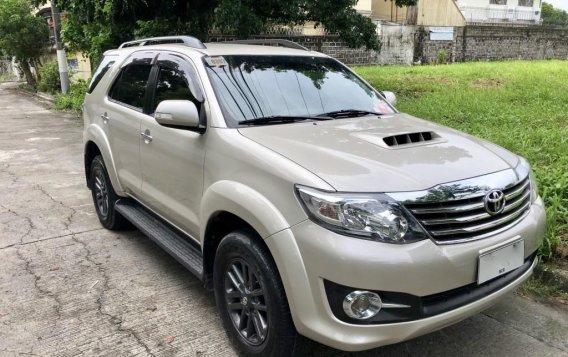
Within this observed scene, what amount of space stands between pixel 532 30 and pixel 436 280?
2713 cm

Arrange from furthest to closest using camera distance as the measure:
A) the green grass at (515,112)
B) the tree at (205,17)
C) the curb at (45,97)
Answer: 1. the curb at (45,97)
2. the tree at (205,17)
3. the green grass at (515,112)

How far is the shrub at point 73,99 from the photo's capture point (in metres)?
15.4

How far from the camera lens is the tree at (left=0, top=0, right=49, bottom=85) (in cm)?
2084

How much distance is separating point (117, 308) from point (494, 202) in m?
2.59

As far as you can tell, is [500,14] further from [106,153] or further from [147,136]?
[147,136]

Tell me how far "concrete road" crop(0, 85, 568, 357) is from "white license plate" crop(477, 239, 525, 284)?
2.23 feet

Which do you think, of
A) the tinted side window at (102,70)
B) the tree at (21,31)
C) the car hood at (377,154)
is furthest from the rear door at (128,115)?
the tree at (21,31)

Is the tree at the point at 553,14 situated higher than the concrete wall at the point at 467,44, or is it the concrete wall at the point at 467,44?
the tree at the point at 553,14

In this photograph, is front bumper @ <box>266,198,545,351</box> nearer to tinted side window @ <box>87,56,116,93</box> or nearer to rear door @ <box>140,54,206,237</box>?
rear door @ <box>140,54,206,237</box>

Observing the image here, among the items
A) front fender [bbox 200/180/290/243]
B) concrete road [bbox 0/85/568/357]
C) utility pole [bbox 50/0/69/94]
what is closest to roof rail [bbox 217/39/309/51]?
front fender [bbox 200/180/290/243]

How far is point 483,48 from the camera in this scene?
2423 cm

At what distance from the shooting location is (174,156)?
11.4 feet

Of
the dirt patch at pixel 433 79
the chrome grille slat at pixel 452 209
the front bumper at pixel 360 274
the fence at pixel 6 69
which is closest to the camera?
the front bumper at pixel 360 274

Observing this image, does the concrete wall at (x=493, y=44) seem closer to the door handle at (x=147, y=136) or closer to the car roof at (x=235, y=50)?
the car roof at (x=235, y=50)
